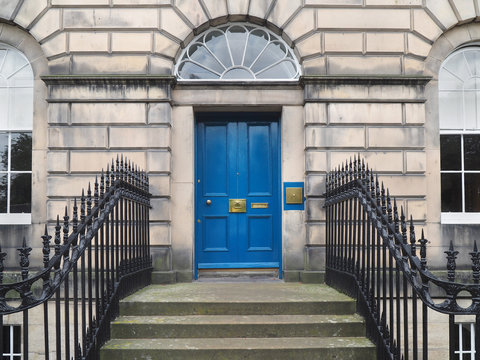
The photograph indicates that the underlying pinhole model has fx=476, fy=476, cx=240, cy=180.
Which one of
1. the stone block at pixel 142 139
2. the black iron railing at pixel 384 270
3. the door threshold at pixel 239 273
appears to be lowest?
the door threshold at pixel 239 273

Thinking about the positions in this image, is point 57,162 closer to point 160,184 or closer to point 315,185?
point 160,184

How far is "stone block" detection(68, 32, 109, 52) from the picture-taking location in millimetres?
7433

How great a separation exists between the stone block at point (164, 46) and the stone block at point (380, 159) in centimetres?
294

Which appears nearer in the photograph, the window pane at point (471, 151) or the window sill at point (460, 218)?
the window sill at point (460, 218)

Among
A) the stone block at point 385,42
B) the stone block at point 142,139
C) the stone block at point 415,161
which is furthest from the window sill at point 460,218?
the stone block at point 142,139

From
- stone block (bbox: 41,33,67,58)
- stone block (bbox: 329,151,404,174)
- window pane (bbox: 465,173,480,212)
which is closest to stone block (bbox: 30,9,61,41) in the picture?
stone block (bbox: 41,33,67,58)

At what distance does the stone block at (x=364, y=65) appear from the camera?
293 inches

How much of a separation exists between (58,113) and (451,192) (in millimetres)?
6365

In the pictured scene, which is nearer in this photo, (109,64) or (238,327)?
(238,327)

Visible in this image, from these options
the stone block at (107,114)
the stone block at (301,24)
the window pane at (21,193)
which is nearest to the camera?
the stone block at (107,114)

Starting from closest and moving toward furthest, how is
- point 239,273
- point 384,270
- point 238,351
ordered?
1. point 384,270
2. point 238,351
3. point 239,273

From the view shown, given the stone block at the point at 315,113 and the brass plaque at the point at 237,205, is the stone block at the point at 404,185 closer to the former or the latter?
the stone block at the point at 315,113

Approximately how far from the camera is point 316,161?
Answer: 7293 mm

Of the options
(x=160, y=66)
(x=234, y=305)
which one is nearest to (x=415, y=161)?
(x=234, y=305)
